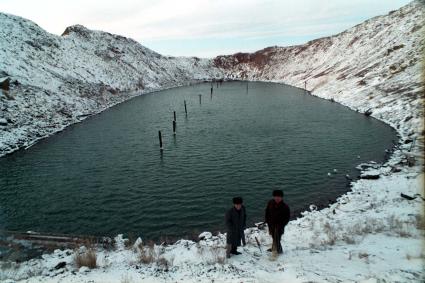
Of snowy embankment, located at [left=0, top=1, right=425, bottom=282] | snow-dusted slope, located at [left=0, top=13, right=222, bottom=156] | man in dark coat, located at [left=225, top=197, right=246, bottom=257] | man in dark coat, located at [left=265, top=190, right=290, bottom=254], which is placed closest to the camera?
snowy embankment, located at [left=0, top=1, right=425, bottom=282]

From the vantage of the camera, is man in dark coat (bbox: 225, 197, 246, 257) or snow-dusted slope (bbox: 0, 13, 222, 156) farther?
snow-dusted slope (bbox: 0, 13, 222, 156)

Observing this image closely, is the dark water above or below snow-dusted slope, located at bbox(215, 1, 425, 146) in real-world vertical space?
below

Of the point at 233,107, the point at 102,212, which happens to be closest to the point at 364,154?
the point at 102,212

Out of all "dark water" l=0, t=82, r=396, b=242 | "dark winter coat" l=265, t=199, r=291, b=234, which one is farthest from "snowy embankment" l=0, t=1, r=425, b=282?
"dark water" l=0, t=82, r=396, b=242

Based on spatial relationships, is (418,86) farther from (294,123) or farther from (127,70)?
(127,70)

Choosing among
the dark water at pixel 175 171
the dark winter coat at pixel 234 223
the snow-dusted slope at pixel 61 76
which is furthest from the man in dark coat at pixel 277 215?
the snow-dusted slope at pixel 61 76

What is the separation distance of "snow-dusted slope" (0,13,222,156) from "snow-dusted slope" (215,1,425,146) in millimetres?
48962

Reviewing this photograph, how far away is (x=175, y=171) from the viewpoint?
3438cm

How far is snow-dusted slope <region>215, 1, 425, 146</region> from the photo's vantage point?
51.7m

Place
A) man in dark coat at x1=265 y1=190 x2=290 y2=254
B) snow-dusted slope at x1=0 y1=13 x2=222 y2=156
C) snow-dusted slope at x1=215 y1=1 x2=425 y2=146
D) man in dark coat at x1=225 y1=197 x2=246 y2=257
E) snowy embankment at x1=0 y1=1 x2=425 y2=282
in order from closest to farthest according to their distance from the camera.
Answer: snowy embankment at x1=0 y1=1 x2=425 y2=282 → man in dark coat at x1=265 y1=190 x2=290 y2=254 → man in dark coat at x1=225 y1=197 x2=246 y2=257 → snow-dusted slope at x1=215 y1=1 x2=425 y2=146 → snow-dusted slope at x1=0 y1=13 x2=222 y2=156

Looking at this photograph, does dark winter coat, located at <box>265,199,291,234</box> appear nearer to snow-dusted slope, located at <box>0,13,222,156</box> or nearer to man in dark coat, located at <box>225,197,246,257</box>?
man in dark coat, located at <box>225,197,246,257</box>

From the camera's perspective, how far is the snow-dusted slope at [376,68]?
51719 millimetres

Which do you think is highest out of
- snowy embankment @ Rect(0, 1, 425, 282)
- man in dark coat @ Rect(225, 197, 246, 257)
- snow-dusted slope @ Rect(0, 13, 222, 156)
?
snow-dusted slope @ Rect(0, 13, 222, 156)

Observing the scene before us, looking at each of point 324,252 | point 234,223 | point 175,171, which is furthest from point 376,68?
point 234,223
